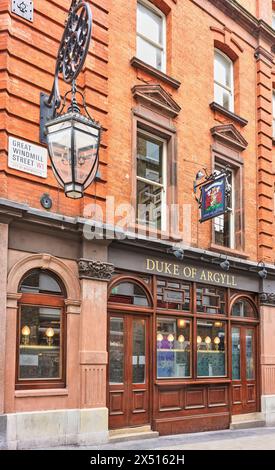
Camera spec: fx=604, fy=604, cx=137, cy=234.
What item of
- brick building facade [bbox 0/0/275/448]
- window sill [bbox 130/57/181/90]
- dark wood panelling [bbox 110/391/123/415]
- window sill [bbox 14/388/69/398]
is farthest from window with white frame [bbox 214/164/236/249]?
window sill [bbox 14/388/69/398]

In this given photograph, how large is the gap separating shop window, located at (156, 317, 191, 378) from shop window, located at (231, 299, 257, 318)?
7.02 ft

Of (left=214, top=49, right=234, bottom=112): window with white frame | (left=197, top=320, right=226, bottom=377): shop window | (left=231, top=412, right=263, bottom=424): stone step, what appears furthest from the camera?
(left=214, top=49, right=234, bottom=112): window with white frame

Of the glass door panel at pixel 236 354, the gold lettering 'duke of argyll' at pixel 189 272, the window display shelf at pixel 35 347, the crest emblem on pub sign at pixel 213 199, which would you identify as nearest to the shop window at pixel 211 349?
the glass door panel at pixel 236 354

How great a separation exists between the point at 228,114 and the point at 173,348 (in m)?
6.59

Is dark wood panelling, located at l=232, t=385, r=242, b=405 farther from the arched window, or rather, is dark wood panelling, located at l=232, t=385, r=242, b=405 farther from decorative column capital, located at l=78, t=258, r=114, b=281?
the arched window

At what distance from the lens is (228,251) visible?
15594 mm

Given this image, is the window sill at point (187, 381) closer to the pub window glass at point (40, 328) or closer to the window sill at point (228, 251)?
the pub window glass at point (40, 328)

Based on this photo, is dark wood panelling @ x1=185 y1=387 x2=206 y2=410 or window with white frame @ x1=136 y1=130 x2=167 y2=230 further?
dark wood panelling @ x1=185 y1=387 x2=206 y2=410

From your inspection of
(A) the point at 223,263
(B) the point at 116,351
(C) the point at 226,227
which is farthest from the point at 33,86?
(C) the point at 226,227

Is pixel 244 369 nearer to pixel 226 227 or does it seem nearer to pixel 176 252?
pixel 226 227

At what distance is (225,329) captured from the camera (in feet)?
50.9

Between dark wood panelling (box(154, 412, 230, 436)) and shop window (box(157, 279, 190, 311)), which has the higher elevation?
shop window (box(157, 279, 190, 311))

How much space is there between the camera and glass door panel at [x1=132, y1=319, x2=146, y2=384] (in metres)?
12.9
